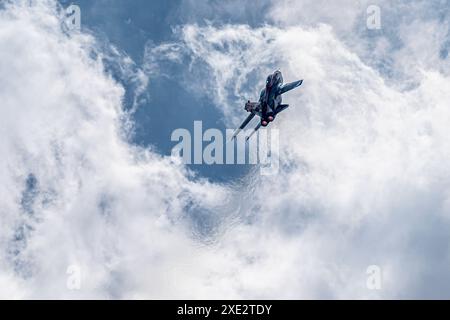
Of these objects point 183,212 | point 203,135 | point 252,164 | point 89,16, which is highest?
point 89,16

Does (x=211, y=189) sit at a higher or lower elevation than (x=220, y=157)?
lower
